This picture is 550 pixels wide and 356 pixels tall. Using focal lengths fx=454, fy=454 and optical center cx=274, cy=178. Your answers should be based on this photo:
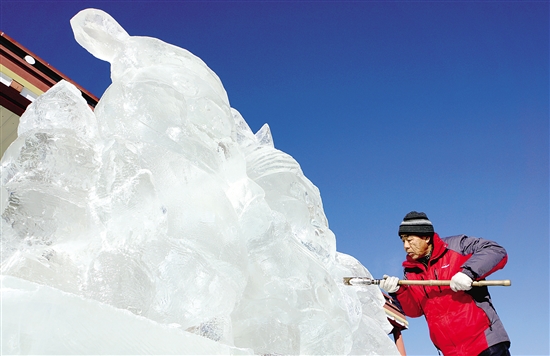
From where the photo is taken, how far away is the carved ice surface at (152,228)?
2.82 ft

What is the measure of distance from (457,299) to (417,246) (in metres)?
0.43

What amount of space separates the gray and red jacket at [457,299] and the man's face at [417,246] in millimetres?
50

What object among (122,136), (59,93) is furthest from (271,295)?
(59,93)

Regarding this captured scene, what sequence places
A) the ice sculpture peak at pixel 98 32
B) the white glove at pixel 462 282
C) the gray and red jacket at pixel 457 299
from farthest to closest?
the gray and red jacket at pixel 457 299, the white glove at pixel 462 282, the ice sculpture peak at pixel 98 32

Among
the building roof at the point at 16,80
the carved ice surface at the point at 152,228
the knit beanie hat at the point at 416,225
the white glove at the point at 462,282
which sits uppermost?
the building roof at the point at 16,80

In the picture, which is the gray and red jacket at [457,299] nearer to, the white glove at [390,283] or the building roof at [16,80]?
the white glove at [390,283]

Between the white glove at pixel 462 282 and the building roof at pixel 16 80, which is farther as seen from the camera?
the building roof at pixel 16 80

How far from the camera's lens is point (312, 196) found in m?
1.62

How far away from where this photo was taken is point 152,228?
108 cm

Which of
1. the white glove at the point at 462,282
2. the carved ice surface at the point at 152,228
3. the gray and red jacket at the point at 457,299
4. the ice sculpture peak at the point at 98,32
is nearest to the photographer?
the carved ice surface at the point at 152,228

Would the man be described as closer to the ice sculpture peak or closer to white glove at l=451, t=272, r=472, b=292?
white glove at l=451, t=272, r=472, b=292

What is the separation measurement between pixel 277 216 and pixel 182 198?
0.29 metres

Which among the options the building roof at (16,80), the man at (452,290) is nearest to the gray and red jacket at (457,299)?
the man at (452,290)

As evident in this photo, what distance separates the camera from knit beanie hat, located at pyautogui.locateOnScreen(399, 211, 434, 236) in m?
3.12
